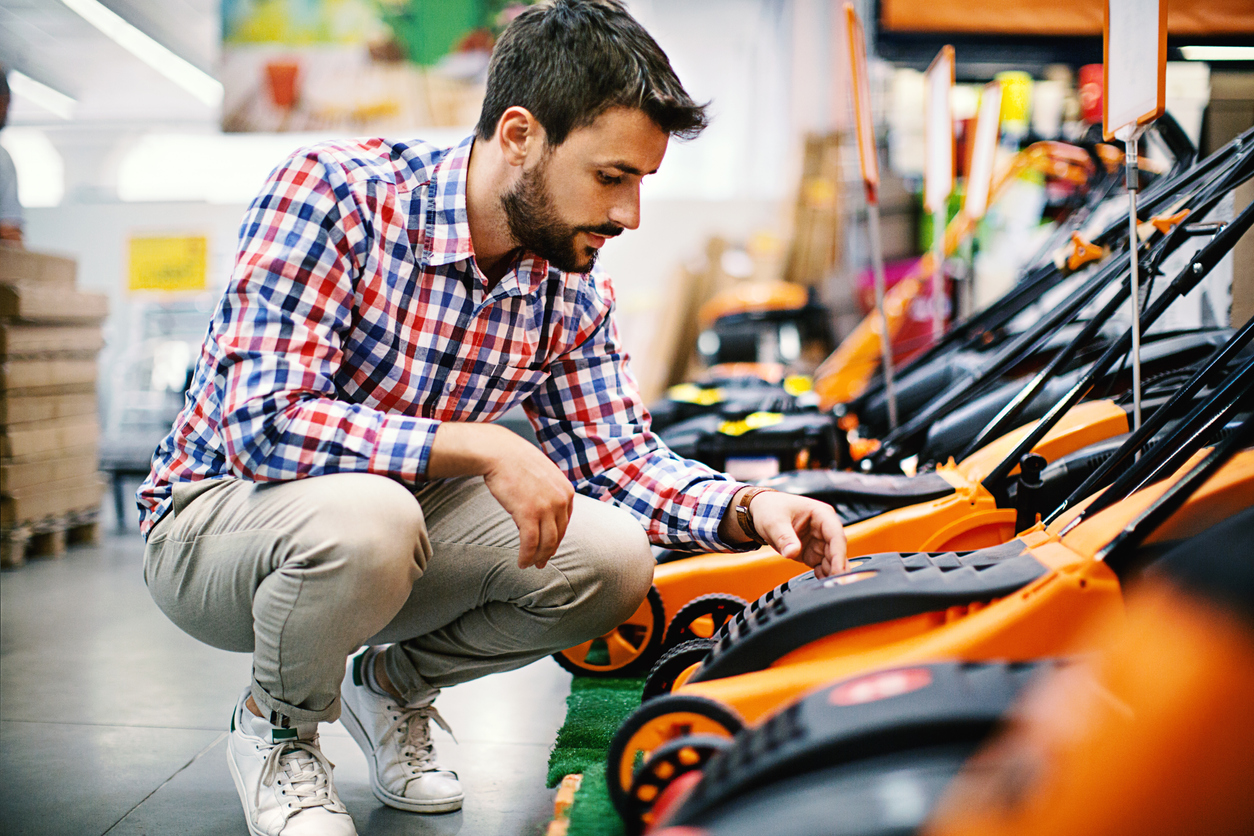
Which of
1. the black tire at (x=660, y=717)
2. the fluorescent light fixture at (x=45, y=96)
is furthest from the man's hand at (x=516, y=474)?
the fluorescent light fixture at (x=45, y=96)

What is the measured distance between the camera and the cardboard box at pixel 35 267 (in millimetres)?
2920

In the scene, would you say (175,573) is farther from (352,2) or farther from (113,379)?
(113,379)

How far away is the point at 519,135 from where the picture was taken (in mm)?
1066

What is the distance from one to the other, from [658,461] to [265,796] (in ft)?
2.00

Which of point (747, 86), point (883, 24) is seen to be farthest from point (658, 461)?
point (747, 86)

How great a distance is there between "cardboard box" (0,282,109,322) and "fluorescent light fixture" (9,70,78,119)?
15.9 ft

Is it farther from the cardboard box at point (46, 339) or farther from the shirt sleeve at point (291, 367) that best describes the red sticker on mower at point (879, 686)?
the cardboard box at point (46, 339)

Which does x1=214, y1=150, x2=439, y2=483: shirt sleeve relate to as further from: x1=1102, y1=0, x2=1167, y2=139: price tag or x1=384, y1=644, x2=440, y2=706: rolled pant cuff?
x1=1102, y1=0, x2=1167, y2=139: price tag

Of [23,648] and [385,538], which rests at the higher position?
[385,538]

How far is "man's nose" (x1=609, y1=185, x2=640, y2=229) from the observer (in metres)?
1.05

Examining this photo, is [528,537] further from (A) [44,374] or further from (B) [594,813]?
(A) [44,374]

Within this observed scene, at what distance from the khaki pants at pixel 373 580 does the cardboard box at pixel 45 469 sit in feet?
7.15

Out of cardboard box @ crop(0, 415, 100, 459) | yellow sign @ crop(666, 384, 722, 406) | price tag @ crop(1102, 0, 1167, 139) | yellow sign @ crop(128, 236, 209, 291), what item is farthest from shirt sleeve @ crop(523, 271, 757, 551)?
yellow sign @ crop(128, 236, 209, 291)

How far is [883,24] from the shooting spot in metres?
3.26
